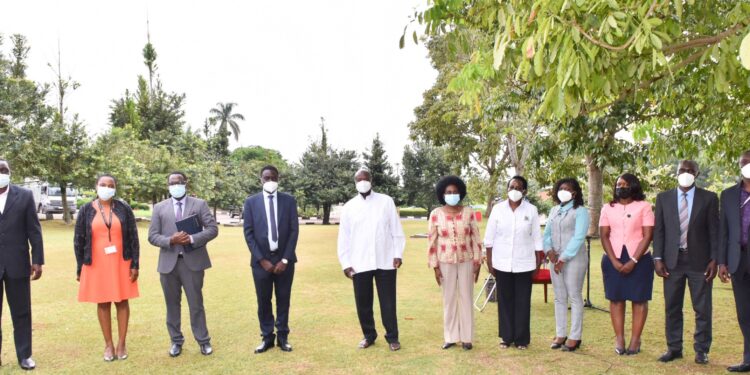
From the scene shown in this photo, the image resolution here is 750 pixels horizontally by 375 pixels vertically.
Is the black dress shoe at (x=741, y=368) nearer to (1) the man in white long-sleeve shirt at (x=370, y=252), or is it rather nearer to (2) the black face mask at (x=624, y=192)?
(2) the black face mask at (x=624, y=192)

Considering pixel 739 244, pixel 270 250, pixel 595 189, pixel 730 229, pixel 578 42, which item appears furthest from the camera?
pixel 595 189

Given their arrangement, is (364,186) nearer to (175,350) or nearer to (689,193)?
(175,350)

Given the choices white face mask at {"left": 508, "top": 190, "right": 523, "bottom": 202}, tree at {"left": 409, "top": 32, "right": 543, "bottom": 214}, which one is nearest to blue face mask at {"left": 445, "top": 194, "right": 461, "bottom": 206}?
white face mask at {"left": 508, "top": 190, "right": 523, "bottom": 202}

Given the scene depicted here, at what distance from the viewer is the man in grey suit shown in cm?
614

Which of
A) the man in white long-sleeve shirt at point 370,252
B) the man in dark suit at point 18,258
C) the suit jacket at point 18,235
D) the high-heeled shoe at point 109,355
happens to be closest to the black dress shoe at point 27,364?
the man in dark suit at point 18,258

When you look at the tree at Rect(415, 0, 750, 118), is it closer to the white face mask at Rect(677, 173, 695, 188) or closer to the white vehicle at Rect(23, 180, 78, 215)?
the white face mask at Rect(677, 173, 695, 188)

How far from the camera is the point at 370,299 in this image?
6.50m

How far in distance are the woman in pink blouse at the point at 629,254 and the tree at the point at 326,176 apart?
114ft

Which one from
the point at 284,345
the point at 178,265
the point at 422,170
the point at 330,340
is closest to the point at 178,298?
the point at 178,265

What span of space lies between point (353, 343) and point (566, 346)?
2.34 m

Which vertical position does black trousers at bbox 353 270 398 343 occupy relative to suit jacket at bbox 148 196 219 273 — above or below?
below

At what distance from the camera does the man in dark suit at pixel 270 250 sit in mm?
6305

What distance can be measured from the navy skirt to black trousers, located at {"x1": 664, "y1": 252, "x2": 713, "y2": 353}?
186 mm

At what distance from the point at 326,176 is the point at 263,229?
3522cm
